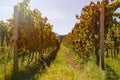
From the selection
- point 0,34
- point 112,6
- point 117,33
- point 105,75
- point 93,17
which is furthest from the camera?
point 0,34

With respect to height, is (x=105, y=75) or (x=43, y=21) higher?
(x=43, y=21)

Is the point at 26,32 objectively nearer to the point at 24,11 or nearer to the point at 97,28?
the point at 24,11

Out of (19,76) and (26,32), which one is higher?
(26,32)

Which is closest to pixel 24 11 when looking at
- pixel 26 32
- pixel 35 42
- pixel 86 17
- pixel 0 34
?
pixel 26 32

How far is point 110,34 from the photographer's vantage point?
28.0 meters

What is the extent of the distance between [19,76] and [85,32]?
10364 millimetres

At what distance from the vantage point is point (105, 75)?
11398 mm

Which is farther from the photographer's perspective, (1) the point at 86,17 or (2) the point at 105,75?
(1) the point at 86,17

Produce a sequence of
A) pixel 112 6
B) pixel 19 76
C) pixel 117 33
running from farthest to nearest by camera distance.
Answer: pixel 117 33 → pixel 112 6 → pixel 19 76

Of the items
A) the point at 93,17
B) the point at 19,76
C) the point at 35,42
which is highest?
the point at 93,17

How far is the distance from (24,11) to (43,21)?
8367 mm

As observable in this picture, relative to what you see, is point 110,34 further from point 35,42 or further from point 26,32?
point 26,32

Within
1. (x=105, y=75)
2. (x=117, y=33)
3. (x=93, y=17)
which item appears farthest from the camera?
(x=117, y=33)

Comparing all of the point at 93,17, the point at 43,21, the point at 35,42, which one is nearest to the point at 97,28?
the point at 93,17
